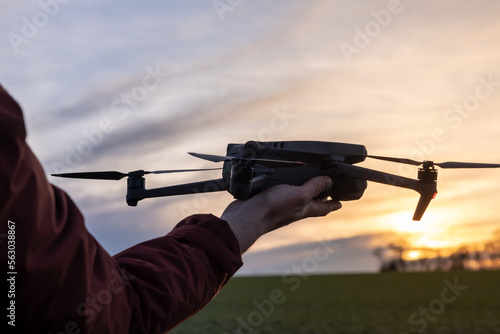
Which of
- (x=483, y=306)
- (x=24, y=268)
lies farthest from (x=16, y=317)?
(x=483, y=306)

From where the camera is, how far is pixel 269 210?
2514mm

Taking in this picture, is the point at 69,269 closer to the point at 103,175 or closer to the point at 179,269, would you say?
the point at 179,269

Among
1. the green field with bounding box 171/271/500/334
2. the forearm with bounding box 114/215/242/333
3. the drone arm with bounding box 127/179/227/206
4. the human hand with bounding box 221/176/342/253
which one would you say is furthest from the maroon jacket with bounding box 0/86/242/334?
the green field with bounding box 171/271/500/334

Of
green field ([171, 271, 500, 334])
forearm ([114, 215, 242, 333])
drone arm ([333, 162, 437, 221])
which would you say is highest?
drone arm ([333, 162, 437, 221])

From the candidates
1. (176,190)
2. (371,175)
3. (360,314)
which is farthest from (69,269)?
(360,314)

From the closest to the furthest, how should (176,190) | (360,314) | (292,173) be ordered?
1. (292,173)
2. (176,190)
3. (360,314)

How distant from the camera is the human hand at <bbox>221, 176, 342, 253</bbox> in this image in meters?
2.38

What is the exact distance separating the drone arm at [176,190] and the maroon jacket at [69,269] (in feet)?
2.25

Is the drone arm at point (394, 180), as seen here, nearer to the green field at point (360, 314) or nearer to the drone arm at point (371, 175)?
the drone arm at point (371, 175)

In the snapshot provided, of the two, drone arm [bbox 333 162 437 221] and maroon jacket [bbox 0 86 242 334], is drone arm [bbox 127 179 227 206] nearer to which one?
drone arm [bbox 333 162 437 221]

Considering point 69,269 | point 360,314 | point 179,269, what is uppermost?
point 69,269

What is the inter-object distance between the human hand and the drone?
0.05 meters

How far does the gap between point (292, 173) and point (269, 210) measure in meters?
0.30

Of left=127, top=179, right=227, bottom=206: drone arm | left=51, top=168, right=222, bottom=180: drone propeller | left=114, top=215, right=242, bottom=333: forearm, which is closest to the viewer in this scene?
left=114, top=215, right=242, bottom=333: forearm
